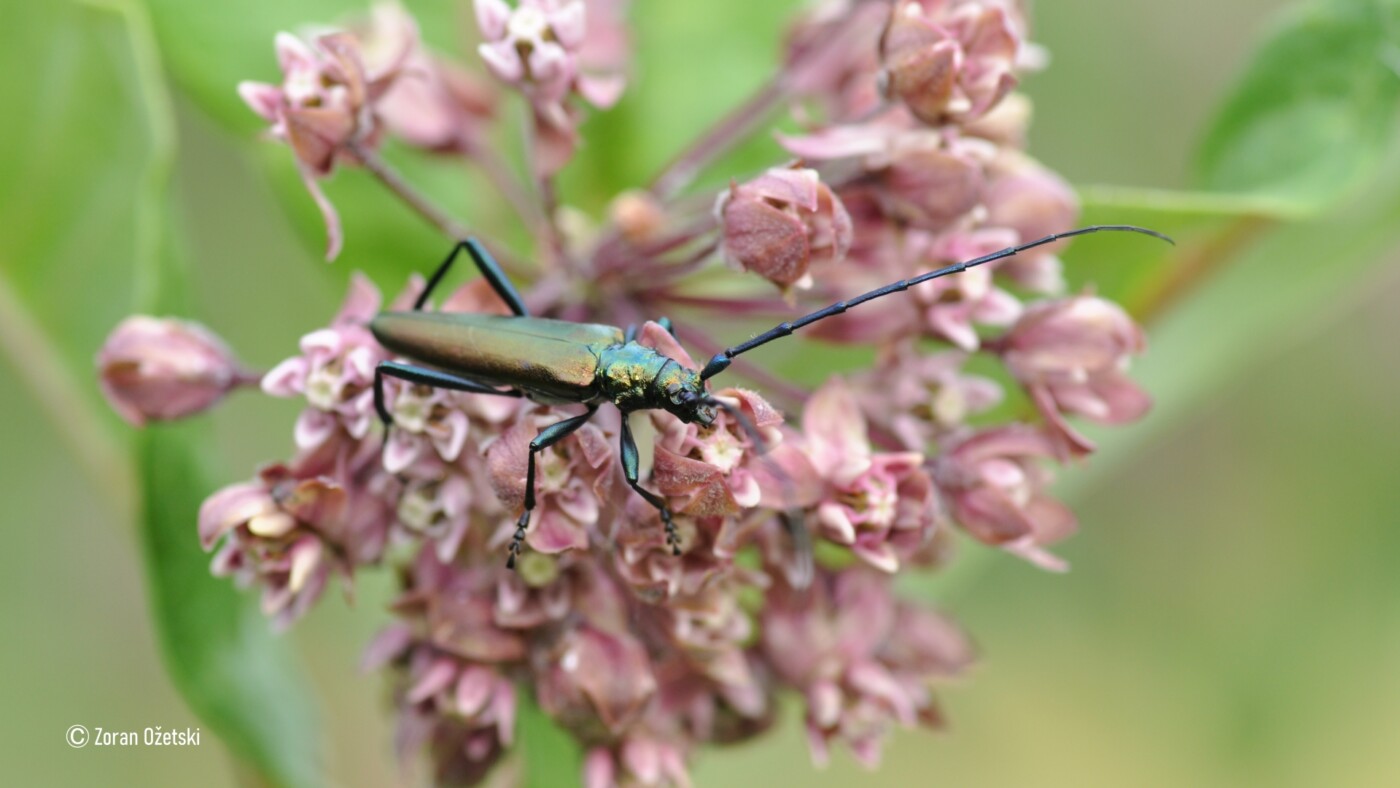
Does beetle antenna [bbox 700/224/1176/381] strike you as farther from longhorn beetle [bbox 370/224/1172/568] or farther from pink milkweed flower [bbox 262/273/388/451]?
pink milkweed flower [bbox 262/273/388/451]

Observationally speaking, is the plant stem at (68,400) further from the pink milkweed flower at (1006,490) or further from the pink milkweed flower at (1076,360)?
the pink milkweed flower at (1076,360)

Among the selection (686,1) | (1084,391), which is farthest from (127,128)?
(1084,391)

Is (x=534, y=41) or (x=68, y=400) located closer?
(x=534, y=41)

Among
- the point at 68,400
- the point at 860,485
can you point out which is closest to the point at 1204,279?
the point at 860,485

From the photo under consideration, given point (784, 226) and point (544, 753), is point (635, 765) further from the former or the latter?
point (784, 226)

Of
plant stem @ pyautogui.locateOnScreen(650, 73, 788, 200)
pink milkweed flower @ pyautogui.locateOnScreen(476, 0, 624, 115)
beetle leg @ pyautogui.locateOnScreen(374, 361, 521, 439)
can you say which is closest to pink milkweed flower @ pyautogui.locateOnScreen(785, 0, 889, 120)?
plant stem @ pyautogui.locateOnScreen(650, 73, 788, 200)

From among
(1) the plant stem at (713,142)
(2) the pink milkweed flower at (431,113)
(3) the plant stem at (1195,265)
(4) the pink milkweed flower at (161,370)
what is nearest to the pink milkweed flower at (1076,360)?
(3) the plant stem at (1195,265)

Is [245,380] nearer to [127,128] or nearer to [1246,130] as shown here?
[127,128]
